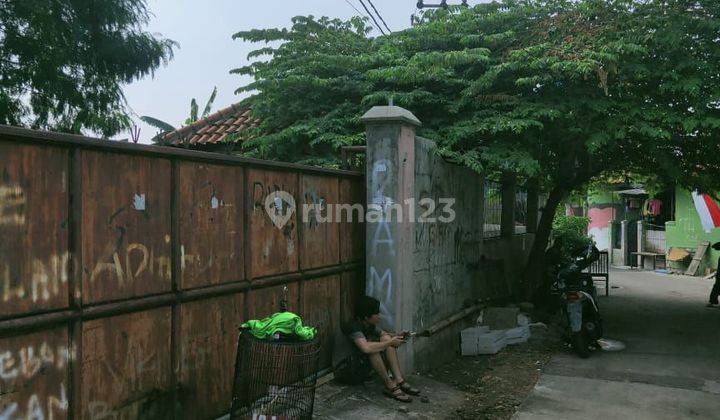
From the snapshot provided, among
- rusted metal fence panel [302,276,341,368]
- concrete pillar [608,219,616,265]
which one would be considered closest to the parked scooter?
rusted metal fence panel [302,276,341,368]

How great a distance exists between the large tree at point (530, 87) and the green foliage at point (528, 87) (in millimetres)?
22

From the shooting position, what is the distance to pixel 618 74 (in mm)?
7457

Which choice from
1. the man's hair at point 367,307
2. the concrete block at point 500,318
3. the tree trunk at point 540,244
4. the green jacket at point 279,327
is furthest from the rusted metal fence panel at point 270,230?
the tree trunk at point 540,244

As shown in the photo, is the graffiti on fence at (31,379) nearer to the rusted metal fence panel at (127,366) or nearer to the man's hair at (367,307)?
the rusted metal fence panel at (127,366)

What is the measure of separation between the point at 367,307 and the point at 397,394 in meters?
0.86

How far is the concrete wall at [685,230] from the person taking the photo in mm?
20469

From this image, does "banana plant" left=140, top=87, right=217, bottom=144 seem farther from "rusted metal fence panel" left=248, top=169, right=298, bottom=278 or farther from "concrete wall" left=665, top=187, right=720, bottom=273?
"concrete wall" left=665, top=187, right=720, bottom=273

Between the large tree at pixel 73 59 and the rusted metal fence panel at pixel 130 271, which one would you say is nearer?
the rusted metal fence panel at pixel 130 271

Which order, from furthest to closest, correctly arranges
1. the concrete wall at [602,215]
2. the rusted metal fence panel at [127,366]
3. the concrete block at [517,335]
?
1. the concrete wall at [602,215]
2. the concrete block at [517,335]
3. the rusted metal fence panel at [127,366]

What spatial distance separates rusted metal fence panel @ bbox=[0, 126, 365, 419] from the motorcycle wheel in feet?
15.2

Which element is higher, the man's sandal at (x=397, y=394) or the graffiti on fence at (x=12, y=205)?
the graffiti on fence at (x=12, y=205)

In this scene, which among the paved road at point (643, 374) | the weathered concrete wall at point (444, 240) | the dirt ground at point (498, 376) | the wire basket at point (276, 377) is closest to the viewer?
the wire basket at point (276, 377)

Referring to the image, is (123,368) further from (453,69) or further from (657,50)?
(657,50)

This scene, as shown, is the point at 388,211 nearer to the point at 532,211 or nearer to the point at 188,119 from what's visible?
the point at 532,211
